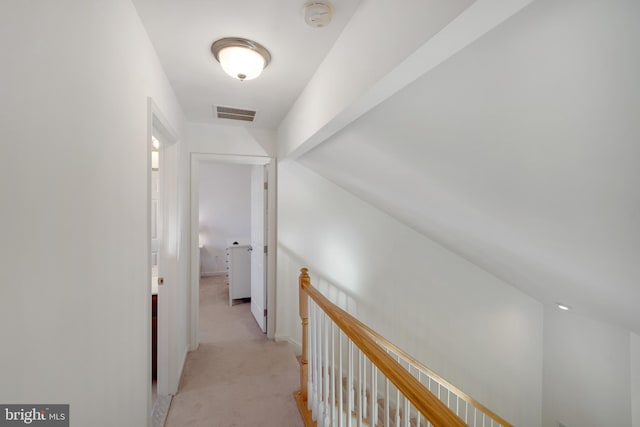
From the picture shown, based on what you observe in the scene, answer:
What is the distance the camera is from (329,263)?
10.9 ft

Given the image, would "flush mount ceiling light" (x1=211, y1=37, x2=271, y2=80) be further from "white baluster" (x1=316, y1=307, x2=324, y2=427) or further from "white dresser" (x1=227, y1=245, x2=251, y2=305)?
"white dresser" (x1=227, y1=245, x2=251, y2=305)

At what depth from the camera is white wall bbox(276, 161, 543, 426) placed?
3273 millimetres

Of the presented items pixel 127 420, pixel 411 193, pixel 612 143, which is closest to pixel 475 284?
pixel 411 193

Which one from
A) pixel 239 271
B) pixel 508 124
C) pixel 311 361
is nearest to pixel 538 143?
pixel 508 124

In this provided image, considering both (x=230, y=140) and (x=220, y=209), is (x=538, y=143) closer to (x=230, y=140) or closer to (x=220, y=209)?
(x=230, y=140)

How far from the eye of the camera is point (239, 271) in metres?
4.41

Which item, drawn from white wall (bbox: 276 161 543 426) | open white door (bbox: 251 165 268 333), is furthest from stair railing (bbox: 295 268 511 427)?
open white door (bbox: 251 165 268 333)

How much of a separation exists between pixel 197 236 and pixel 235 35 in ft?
7.00

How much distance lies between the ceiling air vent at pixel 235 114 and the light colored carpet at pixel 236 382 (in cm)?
249

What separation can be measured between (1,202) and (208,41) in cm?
133

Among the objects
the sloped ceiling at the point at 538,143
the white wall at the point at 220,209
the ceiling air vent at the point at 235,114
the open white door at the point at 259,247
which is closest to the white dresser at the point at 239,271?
the open white door at the point at 259,247

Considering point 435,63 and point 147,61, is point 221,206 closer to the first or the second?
point 147,61

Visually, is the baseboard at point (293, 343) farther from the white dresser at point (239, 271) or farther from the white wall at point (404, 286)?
the white dresser at point (239, 271)

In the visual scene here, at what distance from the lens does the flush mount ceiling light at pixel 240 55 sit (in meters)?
1.49
